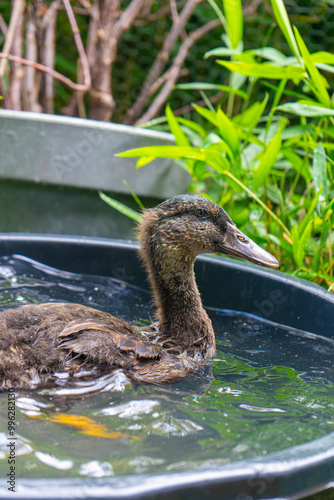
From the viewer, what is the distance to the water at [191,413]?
1.37 metres

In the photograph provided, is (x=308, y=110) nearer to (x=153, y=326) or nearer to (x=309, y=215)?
(x=309, y=215)

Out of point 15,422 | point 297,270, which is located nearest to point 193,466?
point 15,422

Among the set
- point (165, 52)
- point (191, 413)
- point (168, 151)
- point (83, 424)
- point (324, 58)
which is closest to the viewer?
point (83, 424)

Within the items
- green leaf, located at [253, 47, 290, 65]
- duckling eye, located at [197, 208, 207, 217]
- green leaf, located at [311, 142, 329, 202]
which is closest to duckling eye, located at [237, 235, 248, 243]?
duckling eye, located at [197, 208, 207, 217]

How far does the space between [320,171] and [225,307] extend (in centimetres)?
74

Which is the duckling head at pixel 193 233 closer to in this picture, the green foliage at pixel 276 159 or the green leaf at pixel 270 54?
the green foliage at pixel 276 159

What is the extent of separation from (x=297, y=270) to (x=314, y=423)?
1030mm

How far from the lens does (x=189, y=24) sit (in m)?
5.79

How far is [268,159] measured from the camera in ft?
8.54

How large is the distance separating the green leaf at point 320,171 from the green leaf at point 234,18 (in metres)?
0.71

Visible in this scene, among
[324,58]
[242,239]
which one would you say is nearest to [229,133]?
[324,58]

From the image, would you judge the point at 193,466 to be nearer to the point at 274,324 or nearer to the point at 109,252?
the point at 274,324

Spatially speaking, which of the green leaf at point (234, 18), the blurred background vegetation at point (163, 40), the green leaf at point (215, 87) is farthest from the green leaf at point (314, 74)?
the blurred background vegetation at point (163, 40)

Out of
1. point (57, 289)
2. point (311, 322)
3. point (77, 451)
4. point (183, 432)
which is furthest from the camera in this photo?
point (57, 289)
